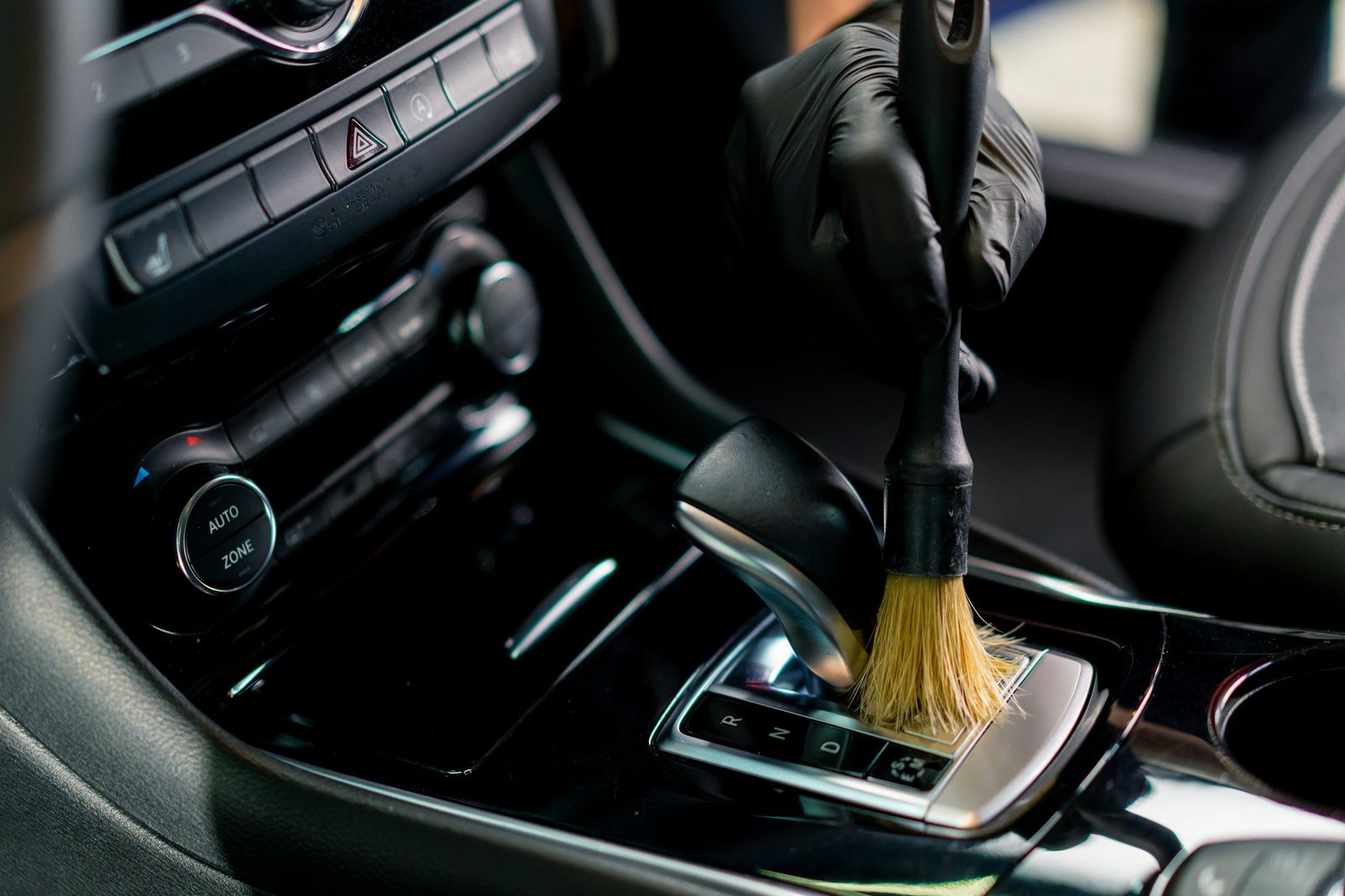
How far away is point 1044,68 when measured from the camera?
1909 mm

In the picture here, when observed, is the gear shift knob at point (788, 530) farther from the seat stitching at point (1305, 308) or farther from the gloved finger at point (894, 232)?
the seat stitching at point (1305, 308)

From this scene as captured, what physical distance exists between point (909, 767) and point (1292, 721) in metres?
0.22

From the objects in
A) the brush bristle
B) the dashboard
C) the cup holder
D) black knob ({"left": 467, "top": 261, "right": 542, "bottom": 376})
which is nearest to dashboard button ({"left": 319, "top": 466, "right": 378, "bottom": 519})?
Answer: the dashboard

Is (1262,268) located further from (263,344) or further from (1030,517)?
(263,344)

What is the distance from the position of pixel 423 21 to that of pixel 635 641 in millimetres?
343

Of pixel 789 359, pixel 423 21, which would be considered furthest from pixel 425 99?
pixel 789 359

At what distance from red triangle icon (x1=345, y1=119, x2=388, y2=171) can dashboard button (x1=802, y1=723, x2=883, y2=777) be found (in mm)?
346

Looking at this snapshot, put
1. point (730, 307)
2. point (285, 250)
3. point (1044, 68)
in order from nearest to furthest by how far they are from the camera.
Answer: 1. point (285, 250)
2. point (730, 307)
3. point (1044, 68)

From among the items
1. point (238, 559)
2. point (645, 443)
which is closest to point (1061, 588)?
point (645, 443)

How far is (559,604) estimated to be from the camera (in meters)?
0.69

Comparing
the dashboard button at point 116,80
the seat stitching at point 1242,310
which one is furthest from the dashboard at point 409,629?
the seat stitching at point 1242,310

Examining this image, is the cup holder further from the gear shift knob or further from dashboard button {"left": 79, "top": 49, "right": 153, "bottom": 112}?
dashboard button {"left": 79, "top": 49, "right": 153, "bottom": 112}

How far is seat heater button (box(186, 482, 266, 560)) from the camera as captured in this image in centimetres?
59

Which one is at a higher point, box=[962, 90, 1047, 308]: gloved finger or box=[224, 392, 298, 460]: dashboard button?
box=[962, 90, 1047, 308]: gloved finger
